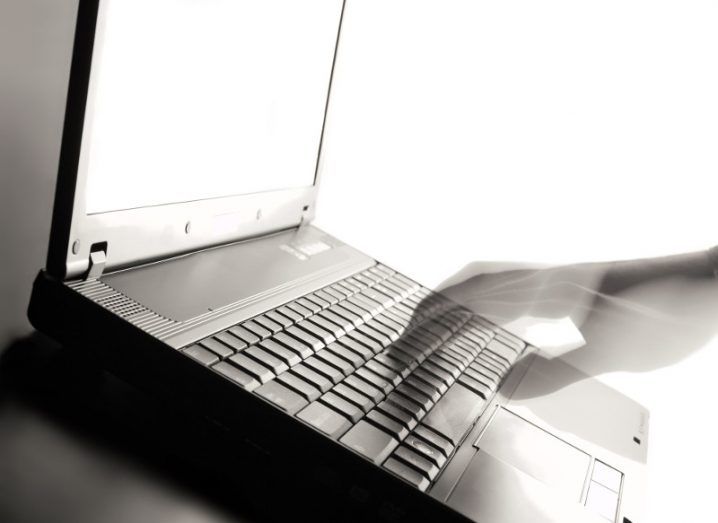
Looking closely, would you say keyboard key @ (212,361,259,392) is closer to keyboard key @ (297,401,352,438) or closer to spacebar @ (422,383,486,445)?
keyboard key @ (297,401,352,438)

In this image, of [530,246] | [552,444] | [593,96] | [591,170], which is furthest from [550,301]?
[552,444]

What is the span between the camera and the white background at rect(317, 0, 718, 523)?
97 centimetres

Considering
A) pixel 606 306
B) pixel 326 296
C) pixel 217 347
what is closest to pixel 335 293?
pixel 326 296

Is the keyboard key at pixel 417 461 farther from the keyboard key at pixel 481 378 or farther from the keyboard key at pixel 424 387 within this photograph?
the keyboard key at pixel 481 378

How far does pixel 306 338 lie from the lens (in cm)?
55

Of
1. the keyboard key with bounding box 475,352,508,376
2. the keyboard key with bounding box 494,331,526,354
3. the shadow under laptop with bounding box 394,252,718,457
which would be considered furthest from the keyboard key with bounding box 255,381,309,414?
the shadow under laptop with bounding box 394,252,718,457

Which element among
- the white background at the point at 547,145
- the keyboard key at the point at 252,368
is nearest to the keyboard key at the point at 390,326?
the keyboard key at the point at 252,368

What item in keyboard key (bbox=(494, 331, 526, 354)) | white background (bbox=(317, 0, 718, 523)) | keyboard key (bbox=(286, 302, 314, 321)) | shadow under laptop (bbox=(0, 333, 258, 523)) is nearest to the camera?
shadow under laptop (bbox=(0, 333, 258, 523))

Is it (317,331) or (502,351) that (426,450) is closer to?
(317,331)

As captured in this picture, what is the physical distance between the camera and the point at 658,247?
1.00 metres

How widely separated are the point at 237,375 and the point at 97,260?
0.54ft

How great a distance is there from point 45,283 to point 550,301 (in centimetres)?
90

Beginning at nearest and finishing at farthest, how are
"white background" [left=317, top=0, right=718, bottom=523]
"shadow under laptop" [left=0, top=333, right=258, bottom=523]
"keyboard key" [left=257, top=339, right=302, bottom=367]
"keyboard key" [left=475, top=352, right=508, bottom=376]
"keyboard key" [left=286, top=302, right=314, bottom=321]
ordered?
1. "shadow under laptop" [left=0, top=333, right=258, bottom=523]
2. "keyboard key" [left=257, top=339, right=302, bottom=367]
3. "keyboard key" [left=286, top=302, right=314, bottom=321]
4. "keyboard key" [left=475, top=352, right=508, bottom=376]
5. "white background" [left=317, top=0, right=718, bottom=523]

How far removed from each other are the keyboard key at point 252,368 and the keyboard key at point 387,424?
8cm
